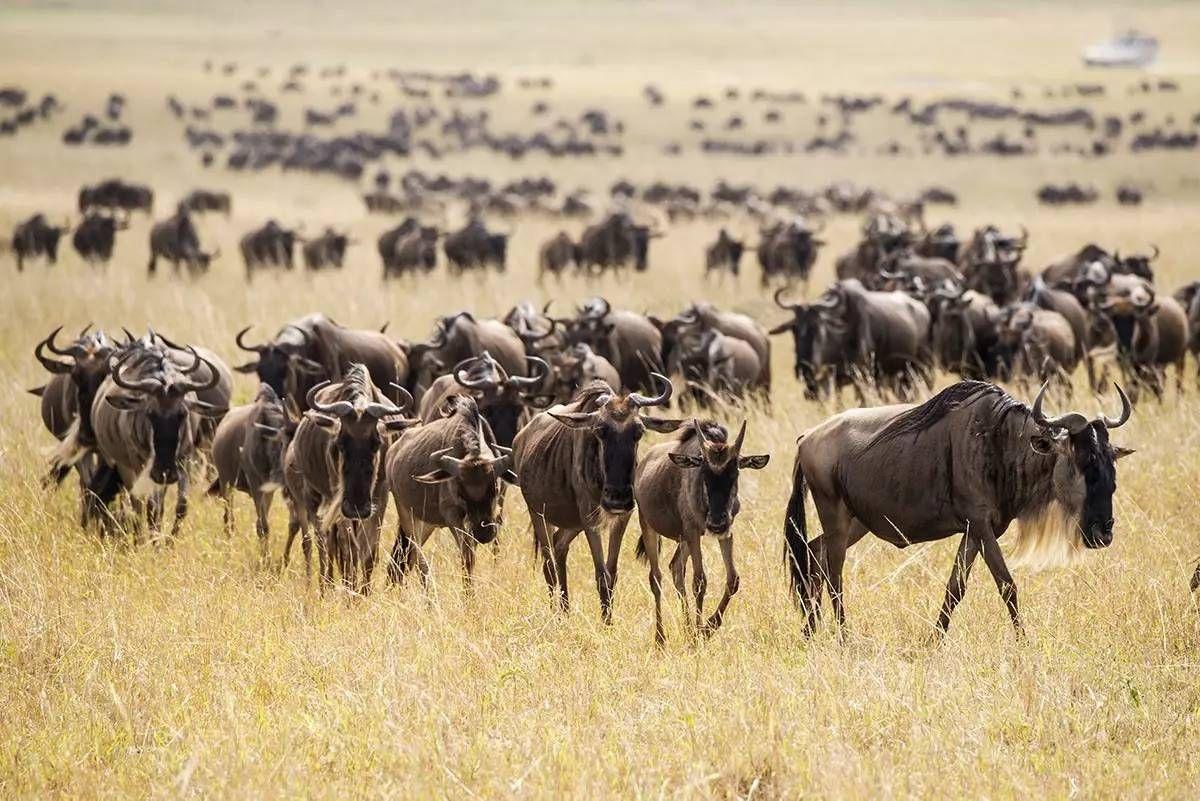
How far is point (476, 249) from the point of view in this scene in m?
25.5

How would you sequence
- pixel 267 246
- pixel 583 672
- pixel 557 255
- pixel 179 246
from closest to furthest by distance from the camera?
pixel 583 672 → pixel 179 246 → pixel 557 255 → pixel 267 246

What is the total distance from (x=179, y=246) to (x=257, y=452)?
16.0m

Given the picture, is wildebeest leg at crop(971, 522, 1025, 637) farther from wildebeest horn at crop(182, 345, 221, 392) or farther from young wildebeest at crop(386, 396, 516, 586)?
wildebeest horn at crop(182, 345, 221, 392)

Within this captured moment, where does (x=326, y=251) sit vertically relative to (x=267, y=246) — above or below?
below

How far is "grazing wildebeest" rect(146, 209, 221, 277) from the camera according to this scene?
2438 cm

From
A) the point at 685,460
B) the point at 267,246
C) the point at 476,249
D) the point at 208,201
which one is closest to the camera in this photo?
the point at 685,460

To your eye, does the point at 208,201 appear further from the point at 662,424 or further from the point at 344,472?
the point at 662,424

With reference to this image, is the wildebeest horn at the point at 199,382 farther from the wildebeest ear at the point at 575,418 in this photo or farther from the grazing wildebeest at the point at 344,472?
the wildebeest ear at the point at 575,418

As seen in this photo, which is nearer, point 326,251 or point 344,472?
point 344,472

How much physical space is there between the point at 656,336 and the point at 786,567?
6.87m

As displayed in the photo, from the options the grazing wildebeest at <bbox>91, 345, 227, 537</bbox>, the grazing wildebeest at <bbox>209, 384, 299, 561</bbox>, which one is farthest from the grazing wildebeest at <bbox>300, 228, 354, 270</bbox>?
the grazing wildebeest at <bbox>209, 384, 299, 561</bbox>

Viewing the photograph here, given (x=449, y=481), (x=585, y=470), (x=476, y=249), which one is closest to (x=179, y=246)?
(x=476, y=249)

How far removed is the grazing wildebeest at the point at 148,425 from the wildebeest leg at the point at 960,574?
183 inches

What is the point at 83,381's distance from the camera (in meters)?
10.4
